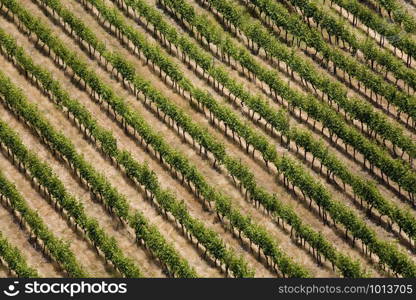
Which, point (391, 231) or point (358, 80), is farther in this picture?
point (358, 80)

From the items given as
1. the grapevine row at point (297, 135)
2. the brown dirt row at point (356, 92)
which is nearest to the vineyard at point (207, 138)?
the grapevine row at point (297, 135)

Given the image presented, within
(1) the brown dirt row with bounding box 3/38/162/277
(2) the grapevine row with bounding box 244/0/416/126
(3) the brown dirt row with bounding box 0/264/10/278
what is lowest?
(3) the brown dirt row with bounding box 0/264/10/278

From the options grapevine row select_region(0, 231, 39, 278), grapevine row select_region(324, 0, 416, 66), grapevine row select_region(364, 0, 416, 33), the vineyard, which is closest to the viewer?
grapevine row select_region(0, 231, 39, 278)

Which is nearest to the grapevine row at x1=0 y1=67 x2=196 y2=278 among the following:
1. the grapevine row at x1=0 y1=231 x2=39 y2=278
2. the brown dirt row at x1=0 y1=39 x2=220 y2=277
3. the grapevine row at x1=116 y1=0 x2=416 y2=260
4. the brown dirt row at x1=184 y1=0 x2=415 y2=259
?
the brown dirt row at x1=0 y1=39 x2=220 y2=277

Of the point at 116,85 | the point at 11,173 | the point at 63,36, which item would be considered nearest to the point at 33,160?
the point at 11,173

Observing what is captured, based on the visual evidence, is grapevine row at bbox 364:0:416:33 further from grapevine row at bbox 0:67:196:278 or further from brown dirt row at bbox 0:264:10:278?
brown dirt row at bbox 0:264:10:278

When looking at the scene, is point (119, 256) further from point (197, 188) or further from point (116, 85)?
point (116, 85)

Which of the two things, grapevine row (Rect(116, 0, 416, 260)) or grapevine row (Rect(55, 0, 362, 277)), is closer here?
grapevine row (Rect(55, 0, 362, 277))

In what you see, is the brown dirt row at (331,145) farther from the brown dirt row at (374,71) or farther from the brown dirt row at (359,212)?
the brown dirt row at (374,71)
